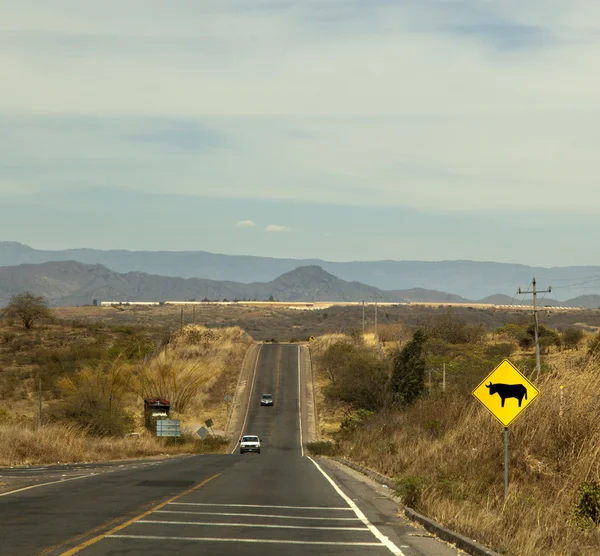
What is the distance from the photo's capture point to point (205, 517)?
1658 centimetres

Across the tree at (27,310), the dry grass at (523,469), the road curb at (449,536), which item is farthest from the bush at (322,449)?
the tree at (27,310)

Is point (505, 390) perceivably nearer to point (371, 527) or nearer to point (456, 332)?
point (371, 527)

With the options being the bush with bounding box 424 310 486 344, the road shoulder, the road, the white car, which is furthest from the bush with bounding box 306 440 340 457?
the bush with bounding box 424 310 486 344

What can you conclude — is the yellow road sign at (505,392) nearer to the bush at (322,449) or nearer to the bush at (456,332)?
the bush at (322,449)

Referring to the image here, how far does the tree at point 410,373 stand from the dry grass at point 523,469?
41765mm

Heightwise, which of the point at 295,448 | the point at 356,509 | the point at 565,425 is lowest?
the point at 295,448

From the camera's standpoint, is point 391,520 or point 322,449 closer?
point 391,520

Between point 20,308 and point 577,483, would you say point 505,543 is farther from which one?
point 20,308

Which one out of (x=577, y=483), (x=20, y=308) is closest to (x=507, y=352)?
(x=20, y=308)

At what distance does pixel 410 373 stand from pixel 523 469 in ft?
163

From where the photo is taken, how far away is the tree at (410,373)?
67.9 metres

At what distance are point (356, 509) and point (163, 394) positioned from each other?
67767 millimetres

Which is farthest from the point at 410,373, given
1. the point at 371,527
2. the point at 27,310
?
the point at 27,310

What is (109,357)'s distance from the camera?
345ft
